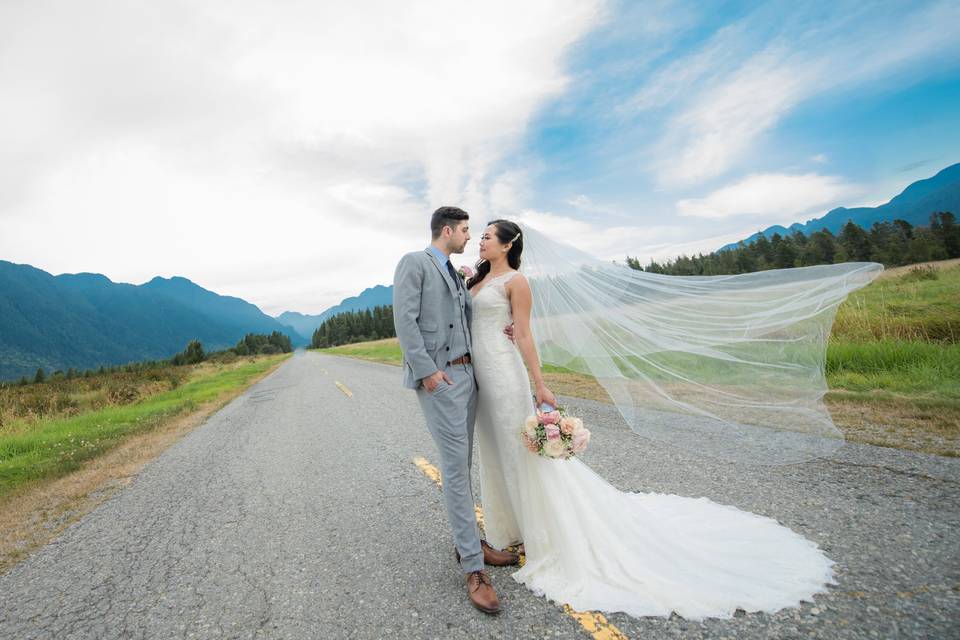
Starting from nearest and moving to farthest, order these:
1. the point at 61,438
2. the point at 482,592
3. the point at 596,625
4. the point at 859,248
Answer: the point at 596,625 → the point at 482,592 → the point at 61,438 → the point at 859,248

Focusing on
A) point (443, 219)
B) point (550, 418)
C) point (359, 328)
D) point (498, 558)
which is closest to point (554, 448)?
point (550, 418)

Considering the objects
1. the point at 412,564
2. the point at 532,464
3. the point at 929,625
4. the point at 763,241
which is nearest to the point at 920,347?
the point at 929,625

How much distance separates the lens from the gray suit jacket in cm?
278

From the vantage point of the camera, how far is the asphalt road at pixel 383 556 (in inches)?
93.0

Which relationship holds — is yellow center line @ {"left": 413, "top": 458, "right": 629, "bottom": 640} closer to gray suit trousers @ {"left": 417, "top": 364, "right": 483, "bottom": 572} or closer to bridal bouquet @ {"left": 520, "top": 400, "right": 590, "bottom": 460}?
gray suit trousers @ {"left": 417, "top": 364, "right": 483, "bottom": 572}

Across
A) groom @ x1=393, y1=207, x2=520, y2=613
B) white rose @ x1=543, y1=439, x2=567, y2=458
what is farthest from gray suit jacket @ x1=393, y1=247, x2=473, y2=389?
white rose @ x1=543, y1=439, x2=567, y2=458

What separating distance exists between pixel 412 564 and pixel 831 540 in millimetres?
2783

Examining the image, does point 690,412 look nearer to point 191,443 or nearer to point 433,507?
point 433,507

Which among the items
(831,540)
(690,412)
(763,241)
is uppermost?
(763,241)

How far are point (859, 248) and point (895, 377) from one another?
67417 mm

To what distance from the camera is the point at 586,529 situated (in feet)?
9.58

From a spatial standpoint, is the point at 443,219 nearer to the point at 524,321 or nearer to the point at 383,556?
the point at 524,321

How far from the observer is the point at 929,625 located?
206cm

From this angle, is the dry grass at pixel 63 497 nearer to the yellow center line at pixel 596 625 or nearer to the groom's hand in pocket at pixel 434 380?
the groom's hand in pocket at pixel 434 380
